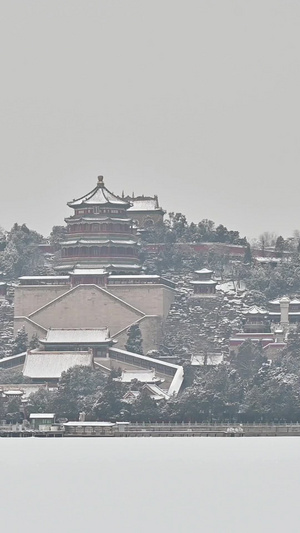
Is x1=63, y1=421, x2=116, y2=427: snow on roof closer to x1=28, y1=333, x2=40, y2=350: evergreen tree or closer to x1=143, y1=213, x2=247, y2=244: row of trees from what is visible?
x1=28, y1=333, x2=40, y2=350: evergreen tree

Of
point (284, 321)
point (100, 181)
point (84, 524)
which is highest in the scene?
point (100, 181)

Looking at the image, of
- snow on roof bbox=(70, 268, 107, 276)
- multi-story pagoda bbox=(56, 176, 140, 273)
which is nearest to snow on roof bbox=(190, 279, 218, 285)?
multi-story pagoda bbox=(56, 176, 140, 273)

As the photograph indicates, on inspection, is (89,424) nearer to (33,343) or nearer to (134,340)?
(33,343)

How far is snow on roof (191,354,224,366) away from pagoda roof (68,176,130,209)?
12.5 metres

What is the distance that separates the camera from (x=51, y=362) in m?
119

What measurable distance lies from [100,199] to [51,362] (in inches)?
622

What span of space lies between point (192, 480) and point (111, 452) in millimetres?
15987

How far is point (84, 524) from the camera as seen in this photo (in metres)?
65.1

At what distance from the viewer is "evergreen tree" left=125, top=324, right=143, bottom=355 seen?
121000 millimetres

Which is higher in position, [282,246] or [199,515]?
[282,246]

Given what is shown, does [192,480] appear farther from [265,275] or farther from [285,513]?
[265,275]

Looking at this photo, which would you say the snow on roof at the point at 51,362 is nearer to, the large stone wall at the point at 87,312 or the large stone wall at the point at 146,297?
the large stone wall at the point at 87,312

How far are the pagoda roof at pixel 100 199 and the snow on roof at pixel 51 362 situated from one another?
14.1m

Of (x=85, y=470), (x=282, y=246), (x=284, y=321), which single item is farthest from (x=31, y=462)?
(x=282, y=246)
